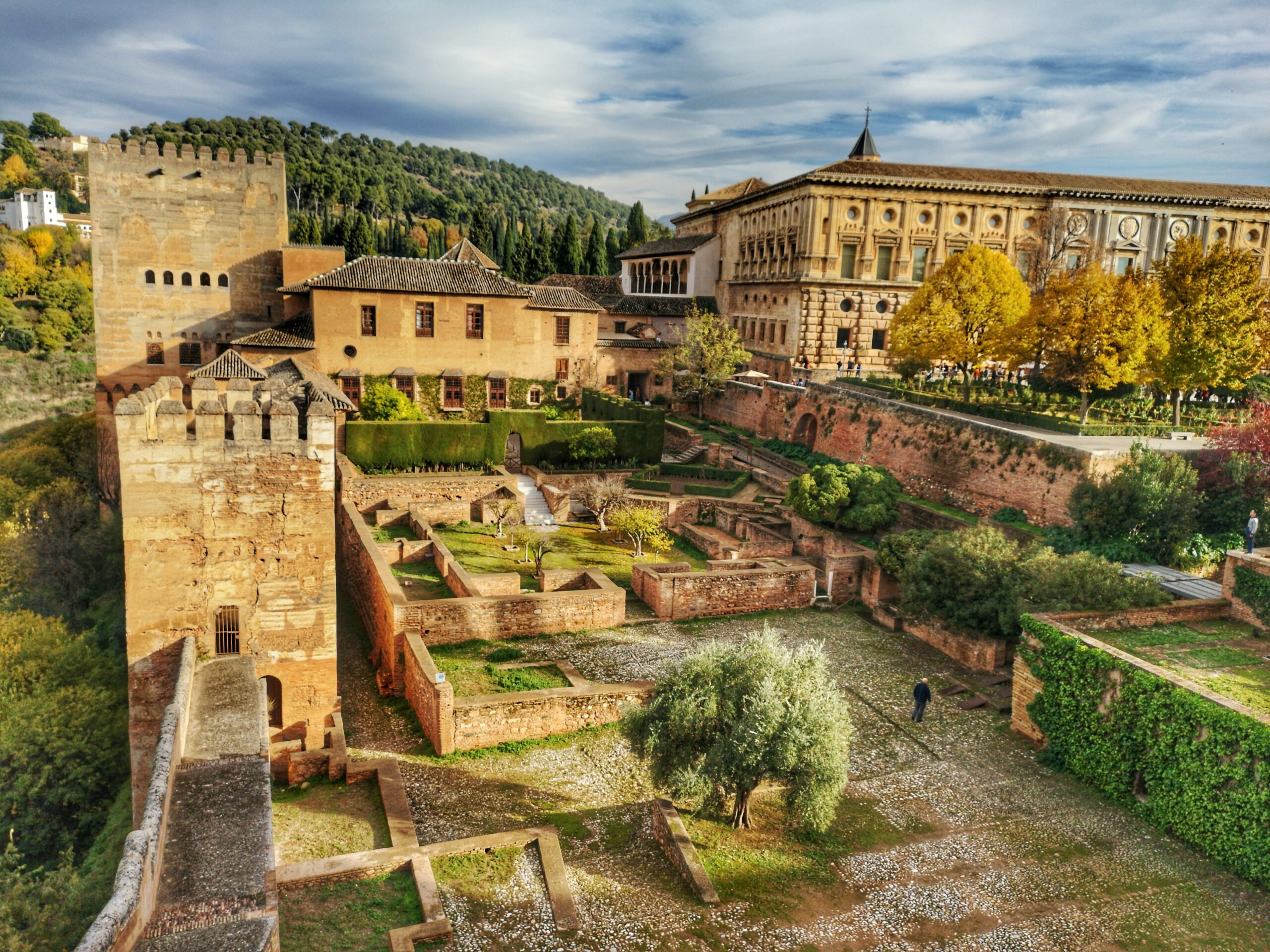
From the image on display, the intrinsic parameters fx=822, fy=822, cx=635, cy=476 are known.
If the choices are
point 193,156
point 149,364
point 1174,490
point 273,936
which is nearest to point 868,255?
point 1174,490

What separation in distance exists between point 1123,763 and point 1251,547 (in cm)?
781

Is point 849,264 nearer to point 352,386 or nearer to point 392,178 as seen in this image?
point 352,386

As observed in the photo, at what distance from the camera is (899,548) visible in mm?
19047

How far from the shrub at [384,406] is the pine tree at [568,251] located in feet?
112

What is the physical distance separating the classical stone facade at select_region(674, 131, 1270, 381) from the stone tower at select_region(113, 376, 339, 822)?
90.6 feet

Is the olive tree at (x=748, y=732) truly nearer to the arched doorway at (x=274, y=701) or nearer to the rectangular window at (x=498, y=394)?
the arched doorway at (x=274, y=701)

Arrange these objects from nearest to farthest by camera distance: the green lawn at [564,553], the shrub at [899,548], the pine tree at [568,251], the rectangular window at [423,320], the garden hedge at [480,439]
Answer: the shrub at [899,548], the green lawn at [564,553], the garden hedge at [480,439], the rectangular window at [423,320], the pine tree at [568,251]

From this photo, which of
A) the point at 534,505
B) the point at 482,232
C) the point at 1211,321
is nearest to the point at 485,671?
the point at 534,505

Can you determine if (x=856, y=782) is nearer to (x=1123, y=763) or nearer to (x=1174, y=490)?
(x=1123, y=763)

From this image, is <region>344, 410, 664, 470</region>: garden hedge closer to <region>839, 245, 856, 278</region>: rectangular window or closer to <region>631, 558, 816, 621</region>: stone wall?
<region>631, 558, 816, 621</region>: stone wall

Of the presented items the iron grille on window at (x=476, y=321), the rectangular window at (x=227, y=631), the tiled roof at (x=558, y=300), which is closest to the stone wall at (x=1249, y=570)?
the rectangular window at (x=227, y=631)

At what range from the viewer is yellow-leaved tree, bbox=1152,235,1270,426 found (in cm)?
2253

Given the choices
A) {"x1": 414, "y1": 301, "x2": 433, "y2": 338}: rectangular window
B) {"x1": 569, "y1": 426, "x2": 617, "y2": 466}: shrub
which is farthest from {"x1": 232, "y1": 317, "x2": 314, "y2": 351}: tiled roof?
{"x1": 569, "y1": 426, "x2": 617, "y2": 466}: shrub

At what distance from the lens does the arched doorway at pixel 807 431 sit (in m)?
31.4
